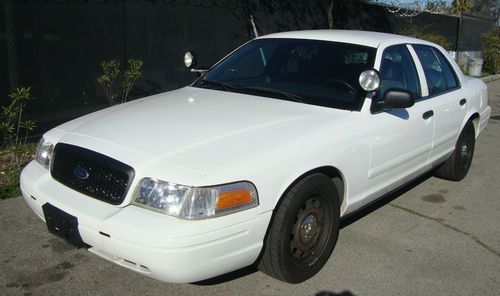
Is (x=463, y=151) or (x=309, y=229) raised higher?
(x=309, y=229)

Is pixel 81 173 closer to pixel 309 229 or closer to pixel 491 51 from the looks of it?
pixel 309 229

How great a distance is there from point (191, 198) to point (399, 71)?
8.74 feet

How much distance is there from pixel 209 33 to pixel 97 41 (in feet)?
7.57

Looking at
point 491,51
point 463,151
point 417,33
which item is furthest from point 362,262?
point 491,51

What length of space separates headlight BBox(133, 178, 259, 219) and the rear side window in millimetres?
2795

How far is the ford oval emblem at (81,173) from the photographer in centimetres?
316

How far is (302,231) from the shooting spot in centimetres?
345

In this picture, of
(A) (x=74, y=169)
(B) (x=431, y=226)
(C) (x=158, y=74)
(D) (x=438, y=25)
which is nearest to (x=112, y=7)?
(C) (x=158, y=74)

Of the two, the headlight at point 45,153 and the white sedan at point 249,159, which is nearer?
the white sedan at point 249,159

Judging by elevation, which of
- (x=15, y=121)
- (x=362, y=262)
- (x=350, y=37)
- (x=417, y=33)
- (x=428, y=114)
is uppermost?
(x=350, y=37)

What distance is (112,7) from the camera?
24.2 feet

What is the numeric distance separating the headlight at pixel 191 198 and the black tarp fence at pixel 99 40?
4.16 metres

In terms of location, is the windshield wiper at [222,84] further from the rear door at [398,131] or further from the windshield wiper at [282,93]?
the rear door at [398,131]

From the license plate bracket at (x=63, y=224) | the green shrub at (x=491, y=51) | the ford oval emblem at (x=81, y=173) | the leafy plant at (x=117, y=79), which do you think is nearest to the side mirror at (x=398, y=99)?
the ford oval emblem at (x=81, y=173)
